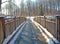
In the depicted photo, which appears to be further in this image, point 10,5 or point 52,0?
point 52,0

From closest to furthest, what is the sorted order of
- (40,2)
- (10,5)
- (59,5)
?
(10,5)
(59,5)
(40,2)

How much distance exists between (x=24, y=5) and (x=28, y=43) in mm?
82876

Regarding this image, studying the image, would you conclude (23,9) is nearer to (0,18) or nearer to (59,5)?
(59,5)

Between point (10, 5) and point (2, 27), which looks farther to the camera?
point (10, 5)

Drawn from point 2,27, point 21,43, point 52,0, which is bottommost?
point 21,43

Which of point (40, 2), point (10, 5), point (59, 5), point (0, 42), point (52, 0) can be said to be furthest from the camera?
point (40, 2)

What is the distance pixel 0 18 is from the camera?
A: 28.4ft

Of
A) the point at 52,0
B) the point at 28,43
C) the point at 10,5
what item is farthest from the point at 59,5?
the point at 28,43

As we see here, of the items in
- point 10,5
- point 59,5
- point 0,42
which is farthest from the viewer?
point 59,5

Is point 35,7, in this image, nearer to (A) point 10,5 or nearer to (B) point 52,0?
(B) point 52,0

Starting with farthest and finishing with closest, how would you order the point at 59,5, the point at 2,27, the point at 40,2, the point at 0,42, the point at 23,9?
the point at 23,9
the point at 40,2
the point at 59,5
the point at 2,27
the point at 0,42

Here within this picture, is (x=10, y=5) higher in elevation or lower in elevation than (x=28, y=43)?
higher

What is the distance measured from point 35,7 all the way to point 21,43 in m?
83.0

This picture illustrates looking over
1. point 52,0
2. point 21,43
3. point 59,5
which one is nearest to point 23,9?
point 52,0
